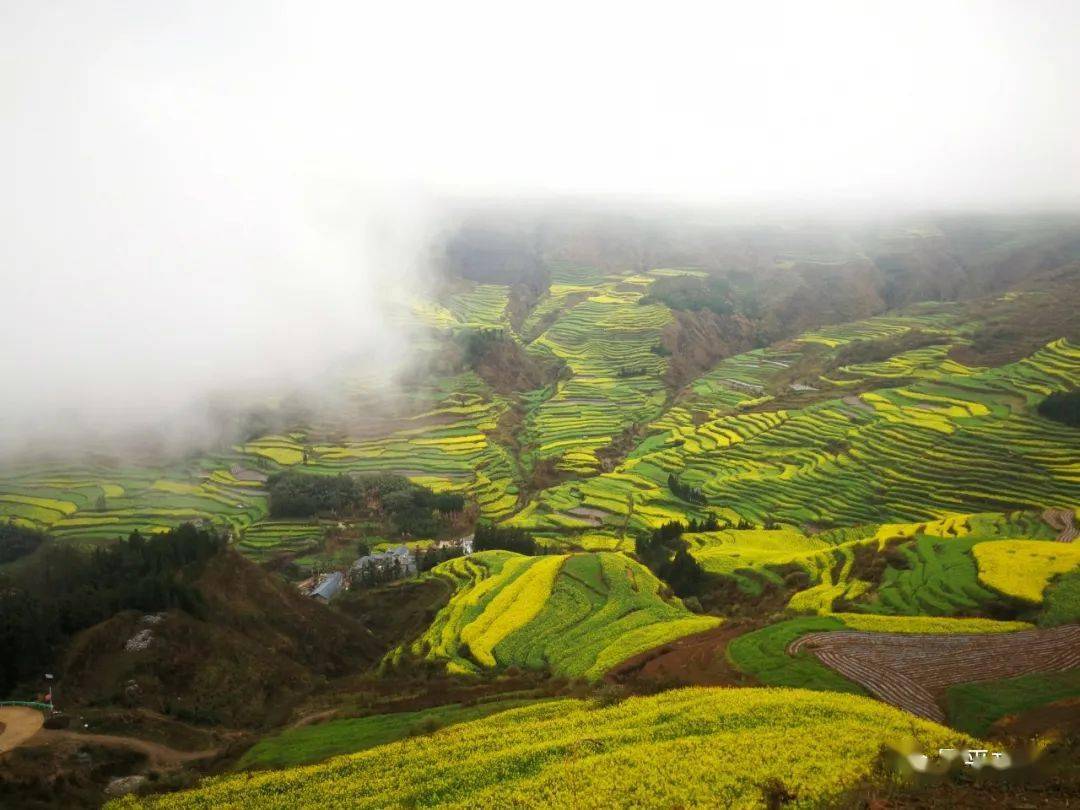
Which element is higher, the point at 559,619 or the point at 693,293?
the point at 693,293

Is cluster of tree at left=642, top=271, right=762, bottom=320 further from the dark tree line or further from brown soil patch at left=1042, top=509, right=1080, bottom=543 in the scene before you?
brown soil patch at left=1042, top=509, right=1080, bottom=543

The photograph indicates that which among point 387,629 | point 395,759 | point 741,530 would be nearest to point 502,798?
point 395,759

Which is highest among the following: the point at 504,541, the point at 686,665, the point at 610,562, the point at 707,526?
the point at 686,665

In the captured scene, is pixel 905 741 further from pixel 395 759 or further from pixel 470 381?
pixel 470 381

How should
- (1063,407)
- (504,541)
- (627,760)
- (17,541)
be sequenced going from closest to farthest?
(627,760)
(17,541)
(504,541)
(1063,407)

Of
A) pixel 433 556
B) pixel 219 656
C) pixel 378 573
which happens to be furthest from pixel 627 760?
pixel 433 556

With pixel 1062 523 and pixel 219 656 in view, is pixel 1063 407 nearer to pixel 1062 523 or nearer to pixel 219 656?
pixel 1062 523

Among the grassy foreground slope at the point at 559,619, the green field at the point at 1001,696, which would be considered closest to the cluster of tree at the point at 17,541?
the grassy foreground slope at the point at 559,619
